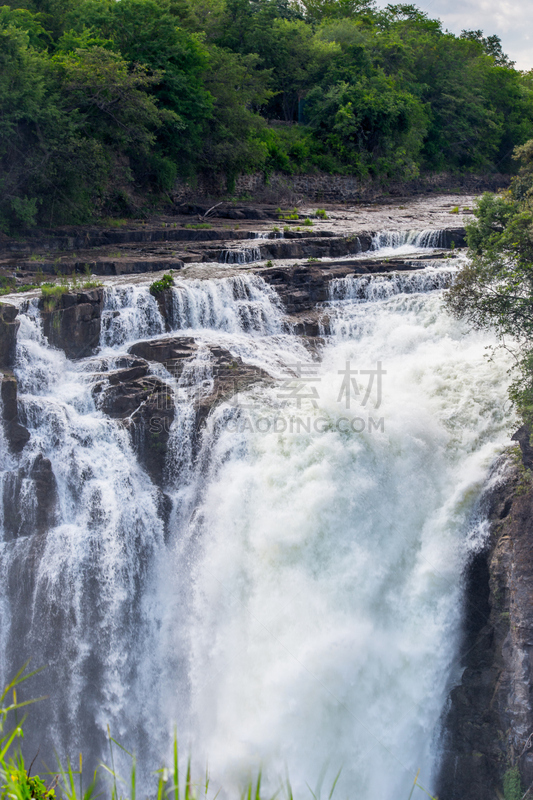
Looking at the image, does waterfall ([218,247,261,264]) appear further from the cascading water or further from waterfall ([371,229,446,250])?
the cascading water

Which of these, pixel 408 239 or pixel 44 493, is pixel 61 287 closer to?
pixel 44 493

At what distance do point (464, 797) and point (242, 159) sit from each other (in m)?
27.2

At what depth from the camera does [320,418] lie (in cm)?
1219

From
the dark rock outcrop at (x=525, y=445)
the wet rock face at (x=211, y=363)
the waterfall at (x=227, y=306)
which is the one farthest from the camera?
the waterfall at (x=227, y=306)

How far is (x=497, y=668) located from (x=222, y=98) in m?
27.7

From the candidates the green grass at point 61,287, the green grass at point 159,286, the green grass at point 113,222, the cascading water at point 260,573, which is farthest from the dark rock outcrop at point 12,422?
the green grass at point 113,222

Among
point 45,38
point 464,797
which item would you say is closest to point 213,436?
point 464,797

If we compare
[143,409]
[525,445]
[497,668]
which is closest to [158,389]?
[143,409]

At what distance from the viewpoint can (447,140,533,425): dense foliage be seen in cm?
1063

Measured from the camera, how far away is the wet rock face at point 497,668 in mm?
9505

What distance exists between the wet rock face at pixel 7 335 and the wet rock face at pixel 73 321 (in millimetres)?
783

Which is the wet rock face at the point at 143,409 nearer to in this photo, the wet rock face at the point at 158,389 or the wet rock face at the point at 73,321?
the wet rock face at the point at 158,389

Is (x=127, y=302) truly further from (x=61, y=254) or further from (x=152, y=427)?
(x=61, y=254)

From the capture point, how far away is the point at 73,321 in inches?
556
